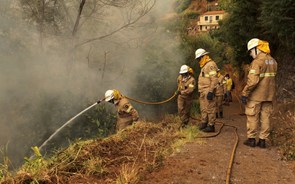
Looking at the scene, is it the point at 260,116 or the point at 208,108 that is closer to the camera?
the point at 260,116

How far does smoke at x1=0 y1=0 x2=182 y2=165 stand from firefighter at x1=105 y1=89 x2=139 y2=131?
374cm

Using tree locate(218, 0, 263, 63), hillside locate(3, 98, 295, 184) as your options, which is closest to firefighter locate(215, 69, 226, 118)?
tree locate(218, 0, 263, 63)

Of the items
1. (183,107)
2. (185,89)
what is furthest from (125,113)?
(185,89)

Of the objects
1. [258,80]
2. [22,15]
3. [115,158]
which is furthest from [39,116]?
[258,80]

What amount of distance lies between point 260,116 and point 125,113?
3220 millimetres

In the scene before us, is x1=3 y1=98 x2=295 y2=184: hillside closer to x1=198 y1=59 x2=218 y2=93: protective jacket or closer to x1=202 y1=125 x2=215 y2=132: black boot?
x1=202 y1=125 x2=215 y2=132: black boot

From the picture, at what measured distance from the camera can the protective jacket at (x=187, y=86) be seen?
7738 mm

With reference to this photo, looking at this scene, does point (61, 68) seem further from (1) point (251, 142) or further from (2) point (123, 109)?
(1) point (251, 142)

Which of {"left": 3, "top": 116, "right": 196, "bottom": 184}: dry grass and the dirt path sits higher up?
{"left": 3, "top": 116, "right": 196, "bottom": 184}: dry grass

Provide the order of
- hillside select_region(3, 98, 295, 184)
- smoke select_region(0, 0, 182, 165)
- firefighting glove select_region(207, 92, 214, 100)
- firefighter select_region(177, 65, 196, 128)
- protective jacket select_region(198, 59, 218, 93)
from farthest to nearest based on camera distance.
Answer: smoke select_region(0, 0, 182, 165) < firefighter select_region(177, 65, 196, 128) < protective jacket select_region(198, 59, 218, 93) < firefighting glove select_region(207, 92, 214, 100) < hillside select_region(3, 98, 295, 184)

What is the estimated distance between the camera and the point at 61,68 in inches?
448

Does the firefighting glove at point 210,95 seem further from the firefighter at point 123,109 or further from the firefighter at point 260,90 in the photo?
the firefighter at point 123,109

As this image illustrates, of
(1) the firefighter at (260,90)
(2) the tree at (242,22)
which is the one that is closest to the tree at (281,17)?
(2) the tree at (242,22)

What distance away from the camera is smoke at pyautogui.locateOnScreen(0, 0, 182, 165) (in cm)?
1041
